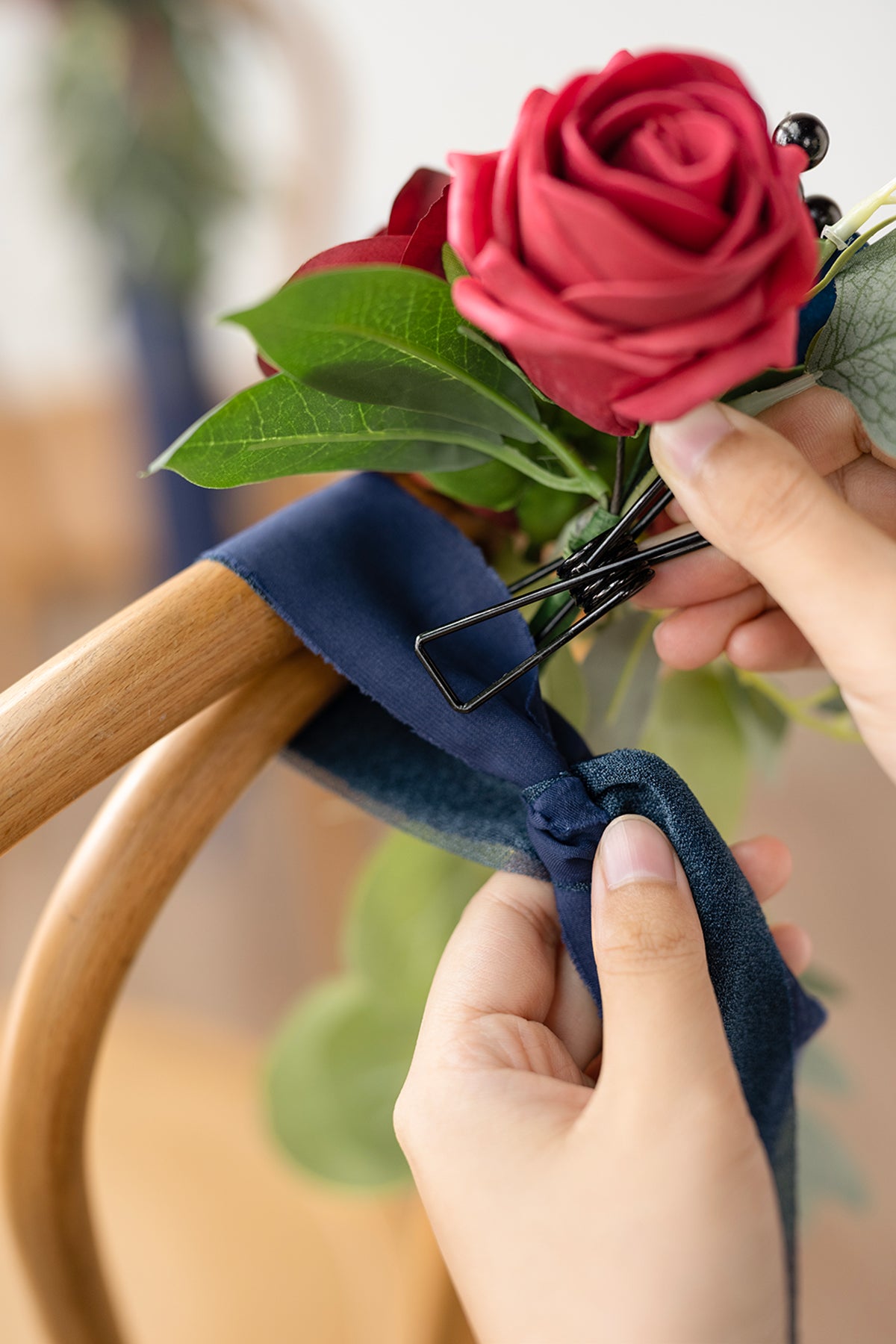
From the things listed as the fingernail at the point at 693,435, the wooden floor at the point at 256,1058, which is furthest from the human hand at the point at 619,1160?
the wooden floor at the point at 256,1058

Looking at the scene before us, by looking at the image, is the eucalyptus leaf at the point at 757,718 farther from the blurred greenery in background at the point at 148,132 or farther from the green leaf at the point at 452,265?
the blurred greenery in background at the point at 148,132

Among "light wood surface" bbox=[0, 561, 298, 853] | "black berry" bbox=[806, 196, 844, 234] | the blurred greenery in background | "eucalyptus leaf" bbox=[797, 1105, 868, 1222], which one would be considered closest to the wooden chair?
"light wood surface" bbox=[0, 561, 298, 853]

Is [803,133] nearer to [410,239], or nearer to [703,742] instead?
[410,239]

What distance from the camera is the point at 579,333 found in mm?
178

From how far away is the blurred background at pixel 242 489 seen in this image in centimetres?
45

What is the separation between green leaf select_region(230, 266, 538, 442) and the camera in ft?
0.66

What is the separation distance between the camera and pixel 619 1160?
227mm

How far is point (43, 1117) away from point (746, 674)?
31cm

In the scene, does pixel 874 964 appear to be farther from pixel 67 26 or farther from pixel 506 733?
pixel 67 26

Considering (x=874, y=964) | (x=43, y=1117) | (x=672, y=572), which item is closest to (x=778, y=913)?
(x=874, y=964)

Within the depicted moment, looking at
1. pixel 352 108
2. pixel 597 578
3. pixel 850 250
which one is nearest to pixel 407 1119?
pixel 597 578

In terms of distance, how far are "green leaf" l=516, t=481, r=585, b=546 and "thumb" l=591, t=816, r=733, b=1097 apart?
116 millimetres

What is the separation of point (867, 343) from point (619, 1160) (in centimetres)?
22

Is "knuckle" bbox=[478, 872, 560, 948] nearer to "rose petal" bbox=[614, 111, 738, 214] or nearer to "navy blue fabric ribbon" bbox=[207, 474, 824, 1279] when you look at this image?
"navy blue fabric ribbon" bbox=[207, 474, 824, 1279]
